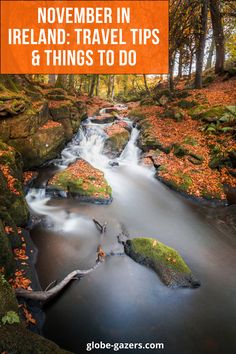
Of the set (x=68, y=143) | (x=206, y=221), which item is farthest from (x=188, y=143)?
(x=68, y=143)

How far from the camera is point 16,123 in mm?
11477

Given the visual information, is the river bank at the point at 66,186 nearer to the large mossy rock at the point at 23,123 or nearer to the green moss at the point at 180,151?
the large mossy rock at the point at 23,123

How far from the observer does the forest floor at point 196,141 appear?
480 inches

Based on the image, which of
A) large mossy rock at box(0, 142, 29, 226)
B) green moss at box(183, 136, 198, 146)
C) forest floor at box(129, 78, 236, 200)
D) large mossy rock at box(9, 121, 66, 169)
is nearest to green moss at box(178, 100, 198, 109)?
forest floor at box(129, 78, 236, 200)

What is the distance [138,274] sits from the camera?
697 cm

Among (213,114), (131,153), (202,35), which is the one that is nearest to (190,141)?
(213,114)

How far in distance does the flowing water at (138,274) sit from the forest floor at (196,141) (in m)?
1.21

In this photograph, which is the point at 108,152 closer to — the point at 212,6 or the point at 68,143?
the point at 68,143

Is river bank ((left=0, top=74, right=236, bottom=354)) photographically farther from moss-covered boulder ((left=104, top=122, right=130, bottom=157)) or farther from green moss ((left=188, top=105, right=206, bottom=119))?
green moss ((left=188, top=105, right=206, bottom=119))

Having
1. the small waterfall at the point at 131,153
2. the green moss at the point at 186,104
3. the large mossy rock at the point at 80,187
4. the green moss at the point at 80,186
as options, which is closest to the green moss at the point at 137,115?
the green moss at the point at 186,104

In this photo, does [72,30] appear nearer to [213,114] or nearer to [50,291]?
[213,114]

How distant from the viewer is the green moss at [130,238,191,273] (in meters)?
6.92

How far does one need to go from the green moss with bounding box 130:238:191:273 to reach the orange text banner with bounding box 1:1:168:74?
10731 mm

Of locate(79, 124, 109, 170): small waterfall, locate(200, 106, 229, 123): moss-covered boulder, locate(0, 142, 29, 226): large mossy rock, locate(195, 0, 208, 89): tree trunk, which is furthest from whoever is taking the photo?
locate(195, 0, 208, 89): tree trunk
